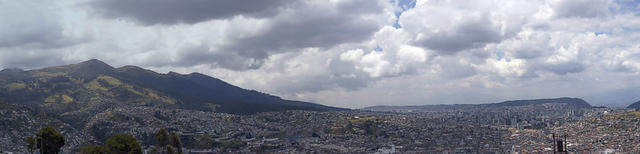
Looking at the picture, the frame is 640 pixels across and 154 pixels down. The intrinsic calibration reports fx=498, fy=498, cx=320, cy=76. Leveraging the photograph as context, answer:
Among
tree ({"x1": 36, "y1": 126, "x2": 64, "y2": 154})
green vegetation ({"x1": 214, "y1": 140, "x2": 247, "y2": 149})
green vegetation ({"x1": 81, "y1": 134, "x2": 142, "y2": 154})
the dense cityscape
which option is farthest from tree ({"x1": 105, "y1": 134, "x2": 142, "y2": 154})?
green vegetation ({"x1": 214, "y1": 140, "x2": 247, "y2": 149})

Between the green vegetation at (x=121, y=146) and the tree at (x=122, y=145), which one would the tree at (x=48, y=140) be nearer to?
the green vegetation at (x=121, y=146)

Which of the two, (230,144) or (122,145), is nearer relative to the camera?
(122,145)

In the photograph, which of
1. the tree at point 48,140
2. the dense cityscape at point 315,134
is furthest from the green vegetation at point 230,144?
the tree at point 48,140

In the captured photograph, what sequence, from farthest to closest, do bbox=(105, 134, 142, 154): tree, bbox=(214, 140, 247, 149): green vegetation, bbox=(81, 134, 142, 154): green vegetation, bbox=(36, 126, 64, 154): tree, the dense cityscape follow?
bbox=(214, 140, 247, 149): green vegetation
the dense cityscape
bbox=(36, 126, 64, 154): tree
bbox=(105, 134, 142, 154): tree
bbox=(81, 134, 142, 154): green vegetation

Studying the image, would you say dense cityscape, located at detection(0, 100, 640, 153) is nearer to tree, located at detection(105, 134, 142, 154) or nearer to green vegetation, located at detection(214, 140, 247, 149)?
green vegetation, located at detection(214, 140, 247, 149)

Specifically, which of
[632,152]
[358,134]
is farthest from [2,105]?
[632,152]

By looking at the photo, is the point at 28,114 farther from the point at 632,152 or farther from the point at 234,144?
the point at 632,152

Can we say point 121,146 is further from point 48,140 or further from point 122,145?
point 48,140

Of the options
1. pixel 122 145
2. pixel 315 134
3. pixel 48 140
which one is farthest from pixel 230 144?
pixel 122 145
